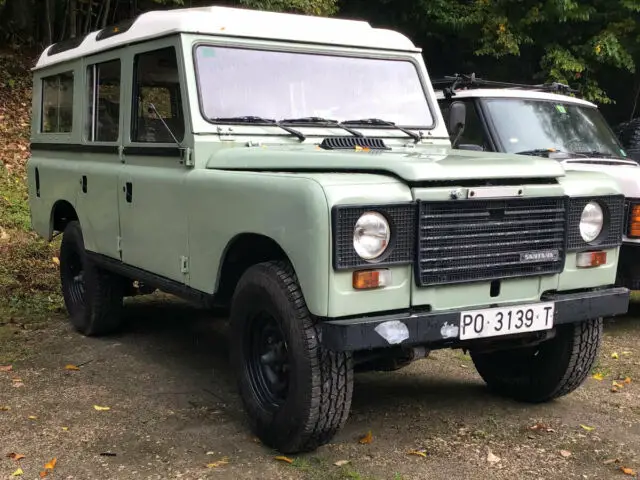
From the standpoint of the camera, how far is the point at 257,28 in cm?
455

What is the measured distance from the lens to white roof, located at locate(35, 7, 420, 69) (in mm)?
4453

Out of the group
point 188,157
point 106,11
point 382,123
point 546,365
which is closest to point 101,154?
point 188,157

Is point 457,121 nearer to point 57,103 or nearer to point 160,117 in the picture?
point 160,117

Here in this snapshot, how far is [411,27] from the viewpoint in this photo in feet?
50.3

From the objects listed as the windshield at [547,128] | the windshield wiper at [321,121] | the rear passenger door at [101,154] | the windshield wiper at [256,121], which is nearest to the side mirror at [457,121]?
the windshield wiper at [321,121]

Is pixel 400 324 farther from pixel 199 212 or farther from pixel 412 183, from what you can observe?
pixel 199 212

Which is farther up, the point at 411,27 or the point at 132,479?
the point at 411,27

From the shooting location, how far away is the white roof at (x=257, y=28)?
4453 millimetres

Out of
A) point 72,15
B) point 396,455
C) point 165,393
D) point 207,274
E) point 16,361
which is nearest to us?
point 396,455

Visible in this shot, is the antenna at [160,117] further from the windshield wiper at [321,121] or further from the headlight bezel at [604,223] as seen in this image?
the headlight bezel at [604,223]

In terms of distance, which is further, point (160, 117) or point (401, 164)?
point (160, 117)

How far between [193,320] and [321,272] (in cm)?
377

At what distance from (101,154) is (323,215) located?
2829 millimetres

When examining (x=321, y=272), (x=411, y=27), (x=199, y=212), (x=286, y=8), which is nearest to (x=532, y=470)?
(x=321, y=272)
